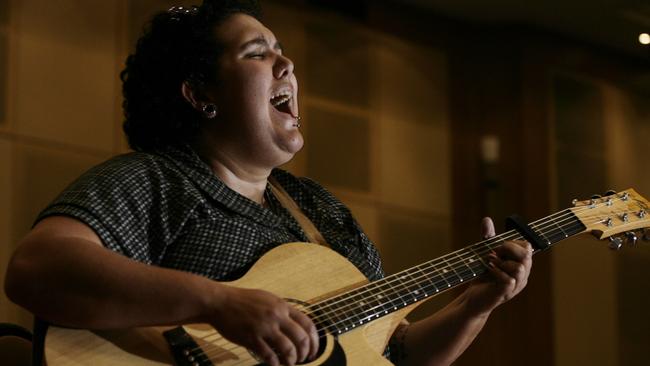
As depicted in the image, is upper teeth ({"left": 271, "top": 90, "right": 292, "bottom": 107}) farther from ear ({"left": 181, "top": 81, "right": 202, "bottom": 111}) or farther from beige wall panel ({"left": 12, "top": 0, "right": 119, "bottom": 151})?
beige wall panel ({"left": 12, "top": 0, "right": 119, "bottom": 151})

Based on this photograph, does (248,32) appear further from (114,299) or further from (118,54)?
(118,54)

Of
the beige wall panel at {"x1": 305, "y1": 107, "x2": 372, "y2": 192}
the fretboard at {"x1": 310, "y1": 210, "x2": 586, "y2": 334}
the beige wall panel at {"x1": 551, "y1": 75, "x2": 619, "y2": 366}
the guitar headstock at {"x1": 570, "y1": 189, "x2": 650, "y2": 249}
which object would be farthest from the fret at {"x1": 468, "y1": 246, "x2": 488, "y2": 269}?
the beige wall panel at {"x1": 551, "y1": 75, "x2": 619, "y2": 366}

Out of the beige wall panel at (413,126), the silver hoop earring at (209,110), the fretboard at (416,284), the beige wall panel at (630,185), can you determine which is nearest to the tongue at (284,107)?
the silver hoop earring at (209,110)

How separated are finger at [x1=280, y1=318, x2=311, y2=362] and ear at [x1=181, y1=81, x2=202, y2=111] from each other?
676 millimetres

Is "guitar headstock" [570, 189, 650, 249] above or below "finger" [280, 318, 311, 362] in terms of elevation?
above

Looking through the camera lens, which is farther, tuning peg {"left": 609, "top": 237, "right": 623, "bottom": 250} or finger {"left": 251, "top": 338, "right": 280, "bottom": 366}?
tuning peg {"left": 609, "top": 237, "right": 623, "bottom": 250}

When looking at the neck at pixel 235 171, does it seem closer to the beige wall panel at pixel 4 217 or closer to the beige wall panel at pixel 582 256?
the beige wall panel at pixel 4 217

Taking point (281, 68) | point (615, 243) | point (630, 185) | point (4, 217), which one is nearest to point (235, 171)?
point (281, 68)

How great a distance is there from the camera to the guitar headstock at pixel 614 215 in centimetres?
201

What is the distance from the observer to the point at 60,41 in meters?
4.02

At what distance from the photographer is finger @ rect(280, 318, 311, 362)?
4.74ft

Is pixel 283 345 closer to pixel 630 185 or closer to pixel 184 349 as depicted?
pixel 184 349

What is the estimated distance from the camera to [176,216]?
1.74 m

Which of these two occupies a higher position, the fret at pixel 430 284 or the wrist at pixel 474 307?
the fret at pixel 430 284
